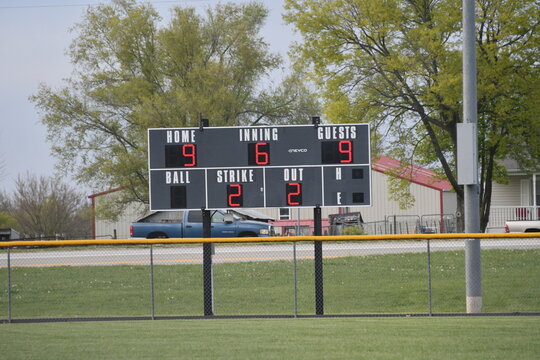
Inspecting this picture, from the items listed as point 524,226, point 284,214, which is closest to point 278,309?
point 524,226

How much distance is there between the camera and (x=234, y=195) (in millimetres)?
14438

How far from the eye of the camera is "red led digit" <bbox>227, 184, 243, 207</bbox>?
14.4 metres

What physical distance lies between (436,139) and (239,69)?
1668 centimetres

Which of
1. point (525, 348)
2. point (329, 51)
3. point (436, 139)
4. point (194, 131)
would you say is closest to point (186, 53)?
point (329, 51)

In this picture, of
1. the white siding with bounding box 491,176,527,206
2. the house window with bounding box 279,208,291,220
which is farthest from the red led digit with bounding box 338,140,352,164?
the house window with bounding box 279,208,291,220

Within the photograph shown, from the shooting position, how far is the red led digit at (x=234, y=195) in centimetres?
1441

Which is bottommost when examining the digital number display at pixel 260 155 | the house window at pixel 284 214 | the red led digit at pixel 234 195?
the house window at pixel 284 214

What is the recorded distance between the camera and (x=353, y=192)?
14.3 metres

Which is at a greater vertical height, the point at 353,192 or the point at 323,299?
the point at 353,192

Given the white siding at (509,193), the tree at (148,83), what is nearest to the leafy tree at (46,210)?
the tree at (148,83)

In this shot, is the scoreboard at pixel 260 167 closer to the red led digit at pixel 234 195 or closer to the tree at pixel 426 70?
the red led digit at pixel 234 195

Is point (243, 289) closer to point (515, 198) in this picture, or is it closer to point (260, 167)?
point (260, 167)

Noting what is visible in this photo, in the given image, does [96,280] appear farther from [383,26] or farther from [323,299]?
[383,26]

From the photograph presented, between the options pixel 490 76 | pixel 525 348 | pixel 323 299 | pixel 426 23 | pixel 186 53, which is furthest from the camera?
pixel 186 53
